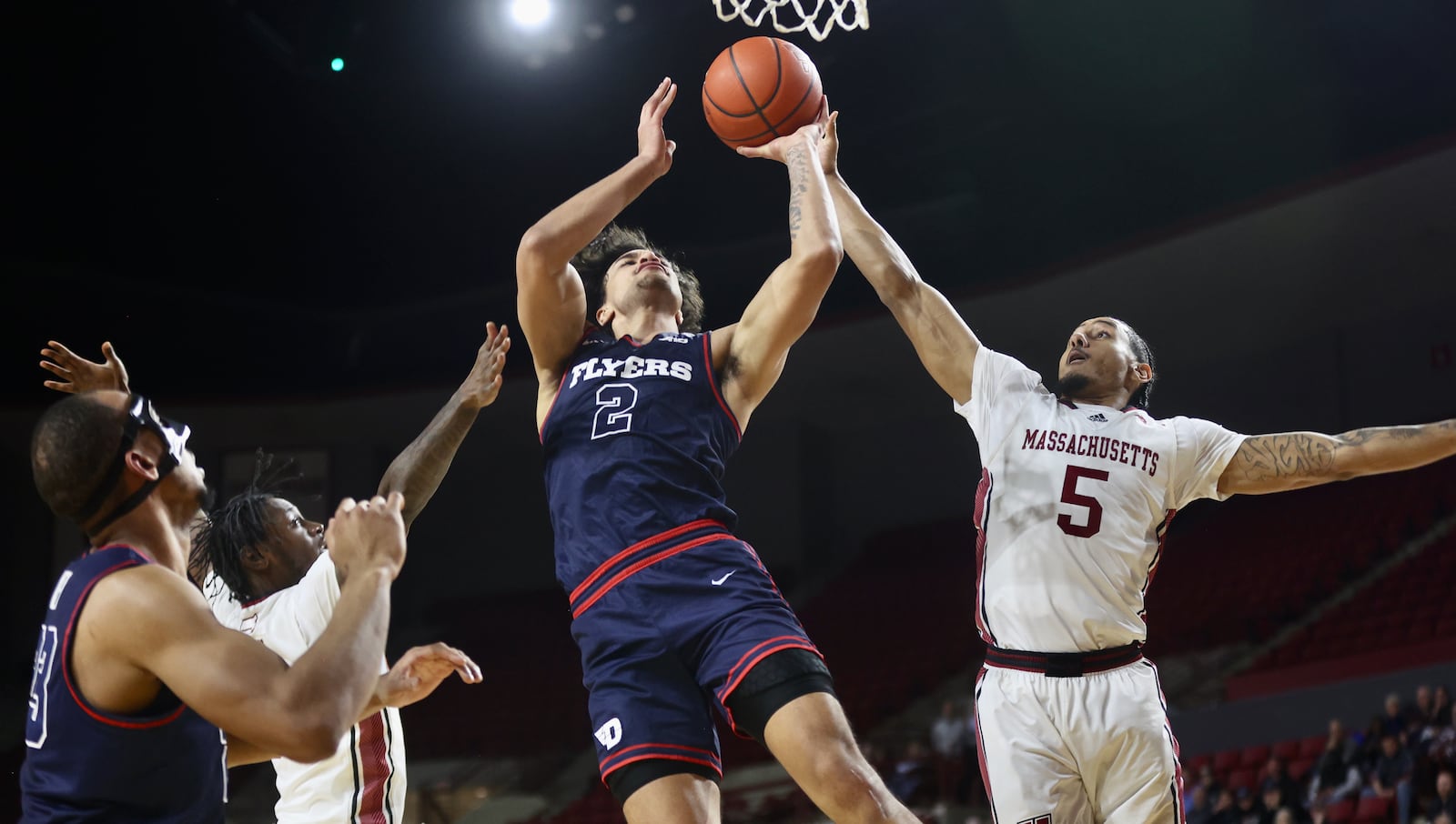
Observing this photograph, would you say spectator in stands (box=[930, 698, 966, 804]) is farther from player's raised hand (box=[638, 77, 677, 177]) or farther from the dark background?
player's raised hand (box=[638, 77, 677, 177])

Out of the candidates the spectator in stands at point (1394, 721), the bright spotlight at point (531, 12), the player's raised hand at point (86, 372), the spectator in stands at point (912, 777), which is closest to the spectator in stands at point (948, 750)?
the spectator in stands at point (912, 777)

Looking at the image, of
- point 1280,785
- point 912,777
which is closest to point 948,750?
point 912,777

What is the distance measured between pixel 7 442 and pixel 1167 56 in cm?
1607

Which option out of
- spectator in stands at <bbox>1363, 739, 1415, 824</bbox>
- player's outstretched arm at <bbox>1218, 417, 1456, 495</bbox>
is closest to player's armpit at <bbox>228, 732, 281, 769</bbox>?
player's outstretched arm at <bbox>1218, 417, 1456, 495</bbox>

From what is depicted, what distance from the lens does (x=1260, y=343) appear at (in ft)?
60.2

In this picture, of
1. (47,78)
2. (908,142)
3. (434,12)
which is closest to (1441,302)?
(908,142)

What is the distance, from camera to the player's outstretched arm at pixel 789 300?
389cm

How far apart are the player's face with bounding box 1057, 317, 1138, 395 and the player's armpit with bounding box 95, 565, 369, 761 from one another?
10.2ft

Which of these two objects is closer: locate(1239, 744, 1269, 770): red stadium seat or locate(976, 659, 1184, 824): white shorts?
locate(976, 659, 1184, 824): white shorts

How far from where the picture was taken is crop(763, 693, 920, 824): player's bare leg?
10.7ft

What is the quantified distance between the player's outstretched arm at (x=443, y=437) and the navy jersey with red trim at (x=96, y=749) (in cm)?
203

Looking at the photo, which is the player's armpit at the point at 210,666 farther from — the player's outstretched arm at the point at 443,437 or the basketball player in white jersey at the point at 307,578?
the player's outstretched arm at the point at 443,437

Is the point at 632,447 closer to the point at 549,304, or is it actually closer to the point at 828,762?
the point at 549,304

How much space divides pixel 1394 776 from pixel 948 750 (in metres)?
4.29
